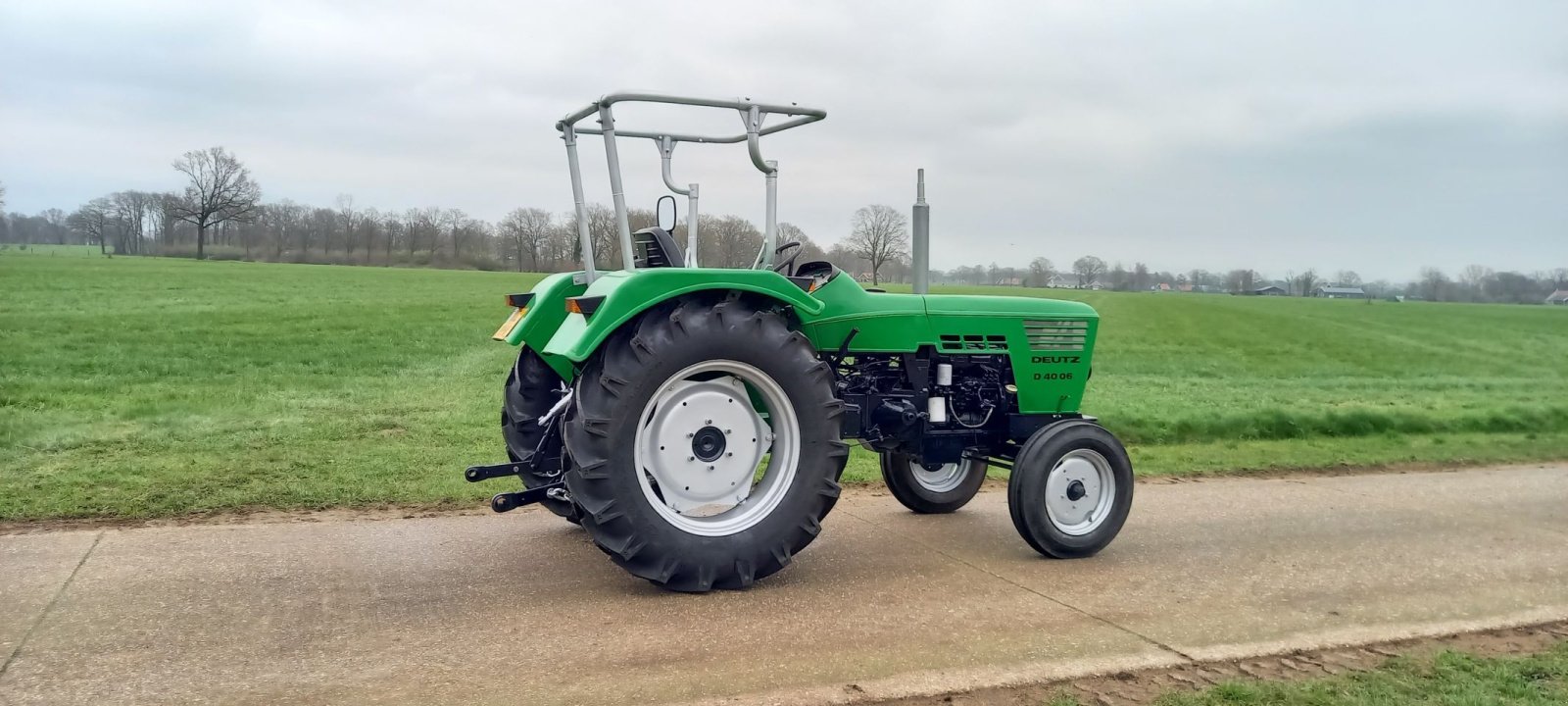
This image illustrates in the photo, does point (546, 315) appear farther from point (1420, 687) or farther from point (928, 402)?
point (1420, 687)

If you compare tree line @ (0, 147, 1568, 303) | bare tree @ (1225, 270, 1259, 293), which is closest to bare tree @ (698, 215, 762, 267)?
tree line @ (0, 147, 1568, 303)

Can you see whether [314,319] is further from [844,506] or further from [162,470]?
[844,506]

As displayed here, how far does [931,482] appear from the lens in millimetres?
7090

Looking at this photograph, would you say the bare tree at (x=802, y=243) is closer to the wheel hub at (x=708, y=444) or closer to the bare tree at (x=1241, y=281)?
the wheel hub at (x=708, y=444)

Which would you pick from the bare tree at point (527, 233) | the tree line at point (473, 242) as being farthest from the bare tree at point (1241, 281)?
the bare tree at point (527, 233)

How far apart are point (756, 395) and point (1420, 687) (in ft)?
9.96

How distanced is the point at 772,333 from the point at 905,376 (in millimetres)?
1210

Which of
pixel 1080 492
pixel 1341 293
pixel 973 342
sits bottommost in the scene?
pixel 1080 492

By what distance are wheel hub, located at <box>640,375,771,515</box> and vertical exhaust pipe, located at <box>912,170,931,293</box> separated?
4.51ft

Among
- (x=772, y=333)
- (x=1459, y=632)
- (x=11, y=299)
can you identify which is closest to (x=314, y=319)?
(x=11, y=299)

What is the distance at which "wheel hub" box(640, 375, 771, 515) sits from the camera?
518 cm

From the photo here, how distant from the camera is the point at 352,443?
8.97 m

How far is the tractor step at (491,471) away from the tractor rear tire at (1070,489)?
260 cm

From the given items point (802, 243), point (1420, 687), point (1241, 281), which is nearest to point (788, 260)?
A: point (802, 243)
